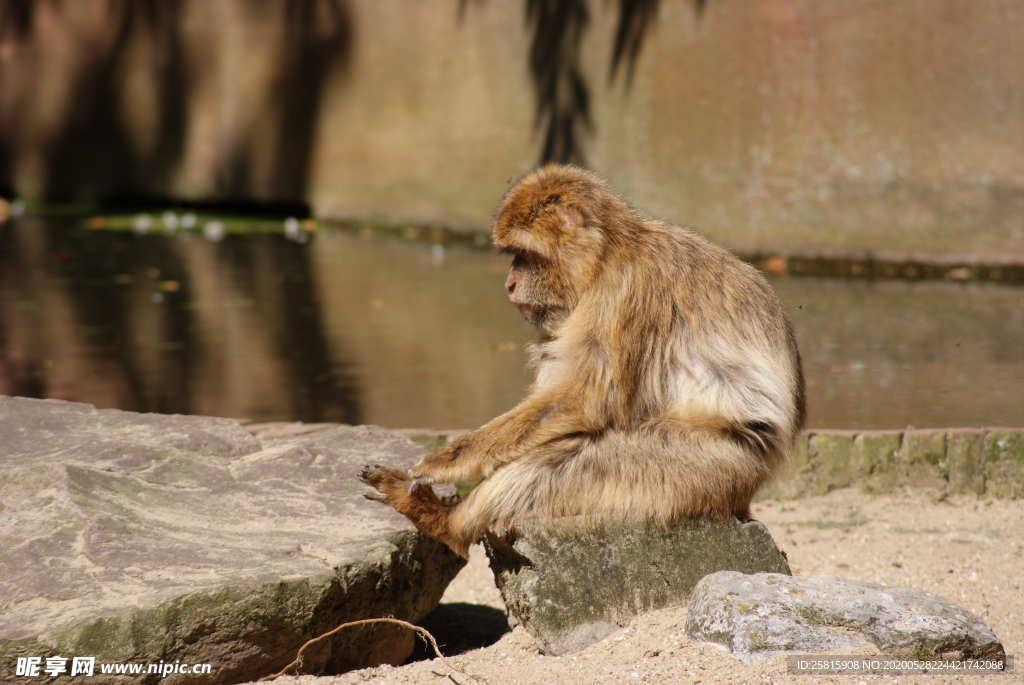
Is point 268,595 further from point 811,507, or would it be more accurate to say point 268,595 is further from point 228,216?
point 228,216

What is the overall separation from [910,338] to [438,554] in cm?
515

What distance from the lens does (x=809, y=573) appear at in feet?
16.7

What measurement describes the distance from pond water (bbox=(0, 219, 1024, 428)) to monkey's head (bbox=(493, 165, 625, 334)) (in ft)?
7.55

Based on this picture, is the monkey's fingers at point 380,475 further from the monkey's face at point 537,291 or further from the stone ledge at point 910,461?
the stone ledge at point 910,461

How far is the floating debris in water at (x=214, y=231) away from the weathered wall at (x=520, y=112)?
0.38 m

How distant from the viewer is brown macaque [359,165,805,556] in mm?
4039

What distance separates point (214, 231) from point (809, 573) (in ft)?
33.5

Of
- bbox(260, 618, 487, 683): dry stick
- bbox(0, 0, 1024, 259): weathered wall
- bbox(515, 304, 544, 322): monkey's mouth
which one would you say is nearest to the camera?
bbox(260, 618, 487, 683): dry stick

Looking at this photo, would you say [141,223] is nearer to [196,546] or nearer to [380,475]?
[380,475]

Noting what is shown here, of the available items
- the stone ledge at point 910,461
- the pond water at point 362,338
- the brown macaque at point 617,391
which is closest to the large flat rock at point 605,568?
the brown macaque at point 617,391

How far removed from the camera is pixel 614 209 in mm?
4348

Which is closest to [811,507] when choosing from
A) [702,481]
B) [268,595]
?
[702,481]

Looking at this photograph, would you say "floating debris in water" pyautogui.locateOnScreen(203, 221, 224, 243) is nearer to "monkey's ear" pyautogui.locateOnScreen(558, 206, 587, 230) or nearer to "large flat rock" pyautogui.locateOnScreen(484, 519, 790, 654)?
"monkey's ear" pyautogui.locateOnScreen(558, 206, 587, 230)

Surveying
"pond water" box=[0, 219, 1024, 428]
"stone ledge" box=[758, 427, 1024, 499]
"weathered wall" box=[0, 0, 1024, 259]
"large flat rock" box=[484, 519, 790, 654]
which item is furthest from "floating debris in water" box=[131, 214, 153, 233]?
"large flat rock" box=[484, 519, 790, 654]
